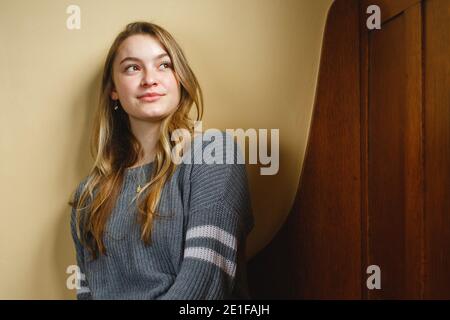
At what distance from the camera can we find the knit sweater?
891mm

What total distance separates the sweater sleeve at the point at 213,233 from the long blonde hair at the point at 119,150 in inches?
4.2

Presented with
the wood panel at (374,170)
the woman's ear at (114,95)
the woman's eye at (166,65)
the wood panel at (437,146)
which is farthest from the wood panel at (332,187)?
the woman's ear at (114,95)

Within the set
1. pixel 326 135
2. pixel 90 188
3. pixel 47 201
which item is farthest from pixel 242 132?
pixel 47 201

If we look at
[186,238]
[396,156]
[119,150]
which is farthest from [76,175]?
[396,156]

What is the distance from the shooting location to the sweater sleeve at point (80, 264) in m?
1.13

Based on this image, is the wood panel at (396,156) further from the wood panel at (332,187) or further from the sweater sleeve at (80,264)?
the sweater sleeve at (80,264)

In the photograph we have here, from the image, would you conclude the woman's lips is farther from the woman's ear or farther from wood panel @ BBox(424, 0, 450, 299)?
wood panel @ BBox(424, 0, 450, 299)

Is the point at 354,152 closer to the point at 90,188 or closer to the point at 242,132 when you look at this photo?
the point at 242,132

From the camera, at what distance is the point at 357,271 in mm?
1036

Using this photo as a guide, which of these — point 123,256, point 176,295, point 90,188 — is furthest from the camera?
point 90,188

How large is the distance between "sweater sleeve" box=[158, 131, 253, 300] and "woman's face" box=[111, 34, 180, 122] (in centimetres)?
20

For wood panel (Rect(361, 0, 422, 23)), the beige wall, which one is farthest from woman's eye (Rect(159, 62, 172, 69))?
wood panel (Rect(361, 0, 422, 23))

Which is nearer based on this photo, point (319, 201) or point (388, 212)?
point (388, 212)
